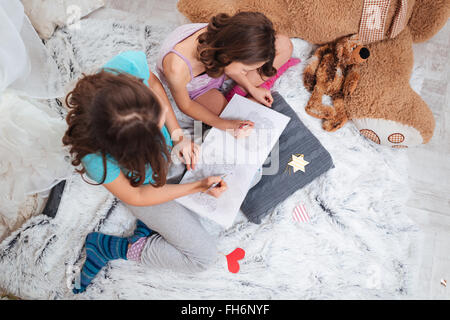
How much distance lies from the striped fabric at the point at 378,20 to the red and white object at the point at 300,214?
0.60 meters

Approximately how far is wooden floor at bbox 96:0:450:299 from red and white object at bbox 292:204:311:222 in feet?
1.30

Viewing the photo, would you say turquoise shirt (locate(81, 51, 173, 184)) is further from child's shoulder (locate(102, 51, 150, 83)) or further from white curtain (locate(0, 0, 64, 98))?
white curtain (locate(0, 0, 64, 98))

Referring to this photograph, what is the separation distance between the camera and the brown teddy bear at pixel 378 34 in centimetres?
97

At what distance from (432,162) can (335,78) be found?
Result: 47cm

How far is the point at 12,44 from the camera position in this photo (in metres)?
0.67

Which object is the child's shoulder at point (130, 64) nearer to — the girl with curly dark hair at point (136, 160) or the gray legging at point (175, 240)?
the girl with curly dark hair at point (136, 160)

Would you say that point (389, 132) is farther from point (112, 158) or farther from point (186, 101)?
point (112, 158)

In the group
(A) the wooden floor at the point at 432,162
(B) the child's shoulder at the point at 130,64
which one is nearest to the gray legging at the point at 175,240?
(B) the child's shoulder at the point at 130,64

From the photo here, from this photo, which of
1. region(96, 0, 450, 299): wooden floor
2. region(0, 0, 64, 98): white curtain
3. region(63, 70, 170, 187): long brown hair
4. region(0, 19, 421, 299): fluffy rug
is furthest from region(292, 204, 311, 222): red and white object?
region(0, 0, 64, 98): white curtain

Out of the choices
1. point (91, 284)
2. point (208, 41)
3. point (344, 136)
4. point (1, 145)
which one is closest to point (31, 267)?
point (91, 284)

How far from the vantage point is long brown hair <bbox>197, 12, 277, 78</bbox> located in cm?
69

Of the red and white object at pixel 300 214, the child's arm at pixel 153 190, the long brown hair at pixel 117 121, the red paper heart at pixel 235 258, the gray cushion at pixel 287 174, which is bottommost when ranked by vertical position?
the red paper heart at pixel 235 258

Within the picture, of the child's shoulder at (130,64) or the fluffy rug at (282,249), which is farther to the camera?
the fluffy rug at (282,249)

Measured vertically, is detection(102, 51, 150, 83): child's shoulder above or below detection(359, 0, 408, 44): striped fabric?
above
